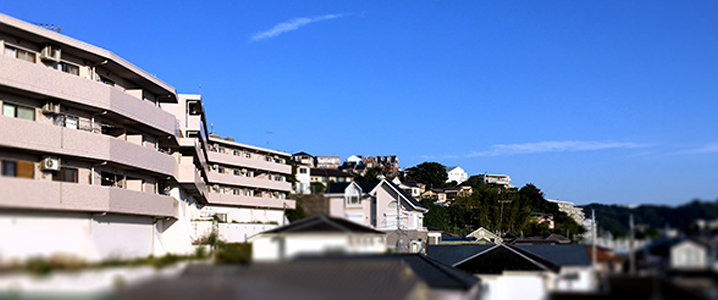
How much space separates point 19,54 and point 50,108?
7.37 feet

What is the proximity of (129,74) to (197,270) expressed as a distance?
22917 mm

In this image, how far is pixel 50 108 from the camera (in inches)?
1043

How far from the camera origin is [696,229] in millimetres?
12609

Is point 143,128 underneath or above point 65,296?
above

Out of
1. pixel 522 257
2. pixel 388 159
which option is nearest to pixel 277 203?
pixel 522 257

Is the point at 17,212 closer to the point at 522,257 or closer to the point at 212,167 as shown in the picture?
the point at 522,257

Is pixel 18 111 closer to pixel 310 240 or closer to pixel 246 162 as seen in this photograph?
pixel 310 240

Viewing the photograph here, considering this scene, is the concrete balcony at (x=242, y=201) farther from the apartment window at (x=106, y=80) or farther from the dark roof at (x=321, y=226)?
the dark roof at (x=321, y=226)

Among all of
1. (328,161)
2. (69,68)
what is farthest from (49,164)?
(328,161)

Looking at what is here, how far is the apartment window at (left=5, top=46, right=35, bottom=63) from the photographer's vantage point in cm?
2548

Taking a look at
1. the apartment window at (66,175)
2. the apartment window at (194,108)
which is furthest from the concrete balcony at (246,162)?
the apartment window at (66,175)

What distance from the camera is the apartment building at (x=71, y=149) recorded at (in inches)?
926

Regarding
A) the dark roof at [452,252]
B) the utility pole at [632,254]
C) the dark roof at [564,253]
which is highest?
the utility pole at [632,254]

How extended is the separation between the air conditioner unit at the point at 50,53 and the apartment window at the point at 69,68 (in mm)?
1273
